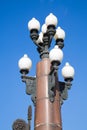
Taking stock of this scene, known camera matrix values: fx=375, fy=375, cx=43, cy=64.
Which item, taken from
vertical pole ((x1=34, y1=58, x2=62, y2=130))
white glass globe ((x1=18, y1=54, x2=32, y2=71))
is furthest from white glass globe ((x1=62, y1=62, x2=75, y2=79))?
white glass globe ((x1=18, y1=54, x2=32, y2=71))

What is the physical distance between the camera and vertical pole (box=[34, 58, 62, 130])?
8836 mm

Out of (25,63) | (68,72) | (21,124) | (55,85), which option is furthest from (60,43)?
(21,124)

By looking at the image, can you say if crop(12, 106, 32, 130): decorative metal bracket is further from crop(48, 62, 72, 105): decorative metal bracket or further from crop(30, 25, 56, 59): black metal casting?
crop(30, 25, 56, 59): black metal casting

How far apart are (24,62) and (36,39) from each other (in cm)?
83

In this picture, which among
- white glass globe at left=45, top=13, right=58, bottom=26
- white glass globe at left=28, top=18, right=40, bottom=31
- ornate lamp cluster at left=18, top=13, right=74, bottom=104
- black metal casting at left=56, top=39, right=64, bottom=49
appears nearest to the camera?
ornate lamp cluster at left=18, top=13, right=74, bottom=104

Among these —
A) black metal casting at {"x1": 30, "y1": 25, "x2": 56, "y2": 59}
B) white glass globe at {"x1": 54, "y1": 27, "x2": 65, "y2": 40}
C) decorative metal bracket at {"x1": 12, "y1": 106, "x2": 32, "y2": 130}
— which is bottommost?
decorative metal bracket at {"x1": 12, "y1": 106, "x2": 32, "y2": 130}

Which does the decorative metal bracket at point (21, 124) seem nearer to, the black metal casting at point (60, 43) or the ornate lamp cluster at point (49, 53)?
the ornate lamp cluster at point (49, 53)

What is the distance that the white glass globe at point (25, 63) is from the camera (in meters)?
9.70

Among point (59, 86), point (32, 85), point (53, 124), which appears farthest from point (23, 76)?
point (53, 124)

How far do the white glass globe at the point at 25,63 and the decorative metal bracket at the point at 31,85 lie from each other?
249mm

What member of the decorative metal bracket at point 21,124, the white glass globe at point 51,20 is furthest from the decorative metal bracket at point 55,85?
the white glass globe at point 51,20

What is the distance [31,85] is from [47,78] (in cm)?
45

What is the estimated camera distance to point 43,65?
32.2 ft

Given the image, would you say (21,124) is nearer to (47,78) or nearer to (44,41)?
(47,78)
